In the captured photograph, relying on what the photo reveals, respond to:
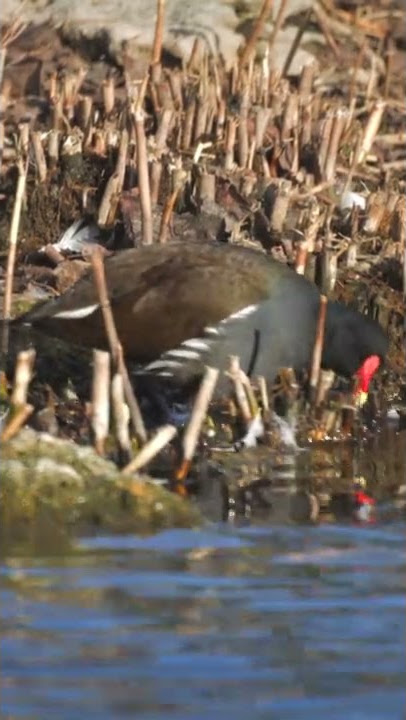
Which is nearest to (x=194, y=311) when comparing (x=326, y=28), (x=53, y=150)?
(x=53, y=150)

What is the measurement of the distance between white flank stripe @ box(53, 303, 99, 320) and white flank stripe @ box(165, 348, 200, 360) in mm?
405

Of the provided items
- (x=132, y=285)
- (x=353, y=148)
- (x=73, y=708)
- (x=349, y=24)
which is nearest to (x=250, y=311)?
(x=132, y=285)

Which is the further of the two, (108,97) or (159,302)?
(108,97)

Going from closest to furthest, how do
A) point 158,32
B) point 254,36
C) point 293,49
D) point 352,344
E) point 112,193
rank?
1. point 352,344
2. point 112,193
3. point 158,32
4. point 254,36
5. point 293,49

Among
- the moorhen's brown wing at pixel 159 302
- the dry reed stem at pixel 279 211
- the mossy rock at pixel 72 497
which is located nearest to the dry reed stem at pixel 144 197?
the dry reed stem at pixel 279 211

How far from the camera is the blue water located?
193 inches

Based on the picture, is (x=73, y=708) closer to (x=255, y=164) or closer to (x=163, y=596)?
(x=163, y=596)

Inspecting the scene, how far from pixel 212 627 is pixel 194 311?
3.47m

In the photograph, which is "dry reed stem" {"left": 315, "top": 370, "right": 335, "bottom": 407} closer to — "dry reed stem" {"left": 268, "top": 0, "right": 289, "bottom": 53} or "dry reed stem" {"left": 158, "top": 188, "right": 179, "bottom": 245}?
"dry reed stem" {"left": 158, "top": 188, "right": 179, "bottom": 245}

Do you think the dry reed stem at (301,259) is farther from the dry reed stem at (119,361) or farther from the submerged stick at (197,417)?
the submerged stick at (197,417)

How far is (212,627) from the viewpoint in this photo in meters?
5.61

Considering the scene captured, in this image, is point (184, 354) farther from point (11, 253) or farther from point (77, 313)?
point (11, 253)

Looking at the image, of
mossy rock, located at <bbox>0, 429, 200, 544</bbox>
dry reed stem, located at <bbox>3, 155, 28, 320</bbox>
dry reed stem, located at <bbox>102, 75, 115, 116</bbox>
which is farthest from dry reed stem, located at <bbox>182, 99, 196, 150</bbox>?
mossy rock, located at <bbox>0, 429, 200, 544</bbox>

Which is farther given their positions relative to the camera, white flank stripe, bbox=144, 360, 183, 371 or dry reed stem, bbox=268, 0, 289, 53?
dry reed stem, bbox=268, 0, 289, 53
